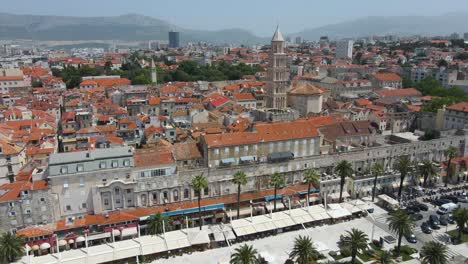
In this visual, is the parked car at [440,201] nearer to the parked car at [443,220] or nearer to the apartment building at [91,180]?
the parked car at [443,220]

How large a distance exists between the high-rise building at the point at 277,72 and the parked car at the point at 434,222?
217ft

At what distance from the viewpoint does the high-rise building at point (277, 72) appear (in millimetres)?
119062

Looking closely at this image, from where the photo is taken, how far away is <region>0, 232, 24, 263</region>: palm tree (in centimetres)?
4984

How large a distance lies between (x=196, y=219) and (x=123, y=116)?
167 feet

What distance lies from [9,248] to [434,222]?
68.8 metres

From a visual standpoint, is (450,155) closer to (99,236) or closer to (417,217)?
(417,217)

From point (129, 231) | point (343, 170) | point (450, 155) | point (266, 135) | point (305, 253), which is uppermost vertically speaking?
point (266, 135)

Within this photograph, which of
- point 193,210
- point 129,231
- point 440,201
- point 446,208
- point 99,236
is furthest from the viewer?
point 440,201

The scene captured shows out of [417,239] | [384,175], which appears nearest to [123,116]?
[384,175]

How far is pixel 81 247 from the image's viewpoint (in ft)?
188

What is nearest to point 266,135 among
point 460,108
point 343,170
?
point 343,170

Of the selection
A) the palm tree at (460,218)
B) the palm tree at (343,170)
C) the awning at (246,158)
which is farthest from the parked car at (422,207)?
the awning at (246,158)

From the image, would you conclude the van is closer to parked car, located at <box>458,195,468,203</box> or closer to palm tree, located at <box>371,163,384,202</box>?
parked car, located at <box>458,195,468,203</box>

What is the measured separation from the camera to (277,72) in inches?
4727
